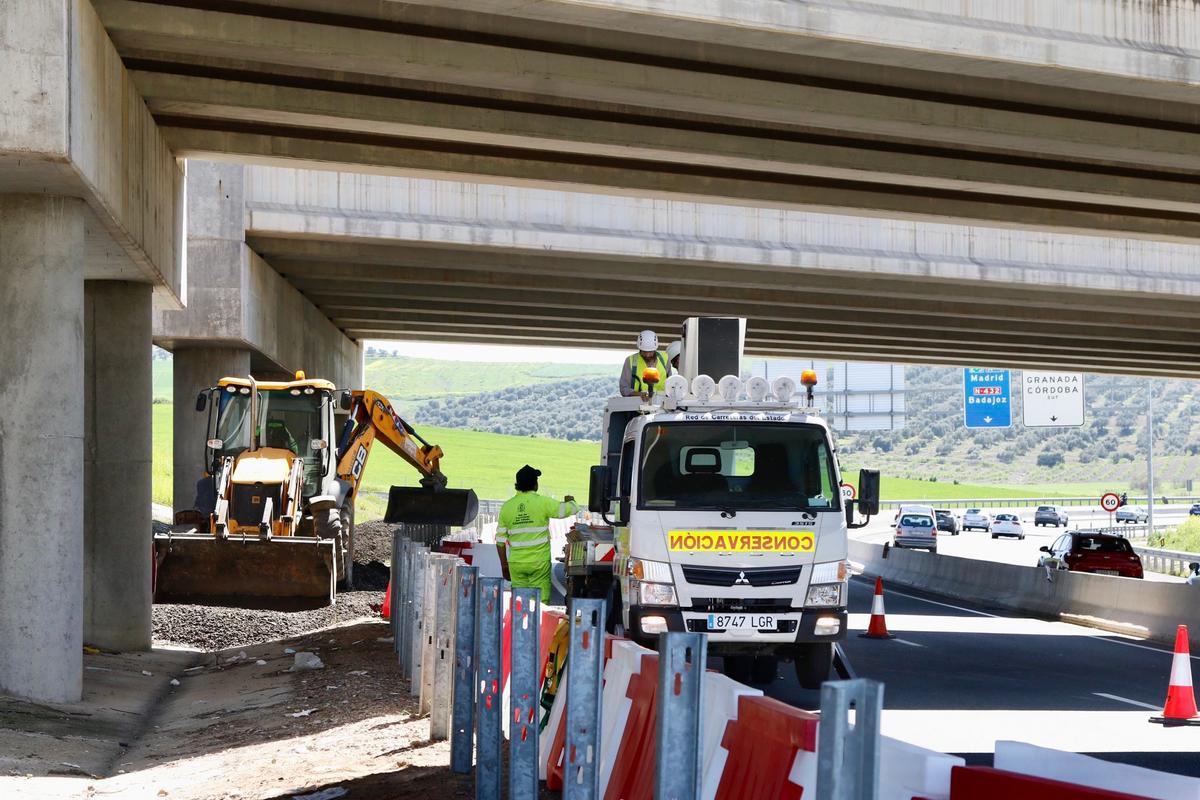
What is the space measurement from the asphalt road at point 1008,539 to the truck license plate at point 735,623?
31.2 meters

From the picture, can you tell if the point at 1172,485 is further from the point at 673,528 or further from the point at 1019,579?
the point at 673,528

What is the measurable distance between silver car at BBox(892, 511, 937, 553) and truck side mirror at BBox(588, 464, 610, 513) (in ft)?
150

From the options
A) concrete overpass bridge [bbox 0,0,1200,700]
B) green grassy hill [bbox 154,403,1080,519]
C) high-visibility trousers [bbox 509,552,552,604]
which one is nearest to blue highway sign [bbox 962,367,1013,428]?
green grassy hill [bbox 154,403,1080,519]

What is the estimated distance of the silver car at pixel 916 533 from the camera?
Result: 58.8 m

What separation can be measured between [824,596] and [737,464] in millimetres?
1407

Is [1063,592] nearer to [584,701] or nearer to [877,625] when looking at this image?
[877,625]

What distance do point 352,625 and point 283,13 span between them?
8994 millimetres

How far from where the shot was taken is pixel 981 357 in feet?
165

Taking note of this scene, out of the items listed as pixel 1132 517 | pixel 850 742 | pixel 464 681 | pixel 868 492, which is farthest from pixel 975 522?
pixel 850 742

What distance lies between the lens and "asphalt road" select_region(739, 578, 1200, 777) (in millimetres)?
12125

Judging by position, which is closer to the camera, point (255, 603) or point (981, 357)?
point (255, 603)

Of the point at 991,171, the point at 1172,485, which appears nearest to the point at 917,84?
the point at 991,171

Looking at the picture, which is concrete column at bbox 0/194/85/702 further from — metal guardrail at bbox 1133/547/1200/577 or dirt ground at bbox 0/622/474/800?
metal guardrail at bbox 1133/547/1200/577

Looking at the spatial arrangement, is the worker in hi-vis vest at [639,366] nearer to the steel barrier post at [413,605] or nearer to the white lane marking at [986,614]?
the steel barrier post at [413,605]
